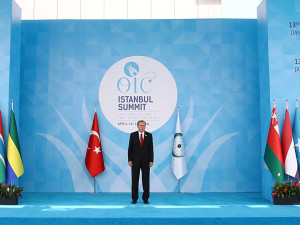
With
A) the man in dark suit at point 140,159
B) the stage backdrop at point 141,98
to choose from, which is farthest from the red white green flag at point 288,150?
the man in dark suit at point 140,159

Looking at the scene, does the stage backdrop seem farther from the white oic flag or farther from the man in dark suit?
the man in dark suit

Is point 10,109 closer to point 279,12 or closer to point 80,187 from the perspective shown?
point 80,187

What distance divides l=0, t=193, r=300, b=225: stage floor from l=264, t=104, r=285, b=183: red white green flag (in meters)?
0.51

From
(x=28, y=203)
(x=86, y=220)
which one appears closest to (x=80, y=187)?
(x=28, y=203)

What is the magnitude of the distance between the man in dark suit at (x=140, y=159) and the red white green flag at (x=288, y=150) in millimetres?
2148

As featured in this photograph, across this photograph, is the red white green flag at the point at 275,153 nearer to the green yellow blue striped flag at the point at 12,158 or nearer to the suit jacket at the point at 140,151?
the suit jacket at the point at 140,151

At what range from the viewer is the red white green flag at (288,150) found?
5.47 m

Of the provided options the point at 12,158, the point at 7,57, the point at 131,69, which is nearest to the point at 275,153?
the point at 131,69

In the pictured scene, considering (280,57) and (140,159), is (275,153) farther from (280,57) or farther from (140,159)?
(140,159)

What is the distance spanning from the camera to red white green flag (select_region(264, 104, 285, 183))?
5496 mm

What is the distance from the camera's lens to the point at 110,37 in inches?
282

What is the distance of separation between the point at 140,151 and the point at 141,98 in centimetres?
178

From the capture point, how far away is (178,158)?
6.69 meters

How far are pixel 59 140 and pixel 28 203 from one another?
5.49 ft
